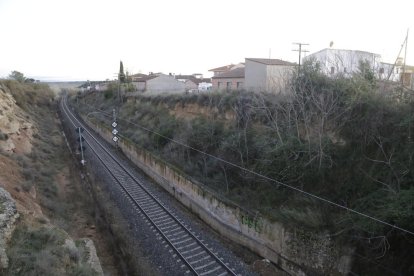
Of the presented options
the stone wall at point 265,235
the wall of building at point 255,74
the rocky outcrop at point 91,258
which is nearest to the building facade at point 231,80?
the wall of building at point 255,74

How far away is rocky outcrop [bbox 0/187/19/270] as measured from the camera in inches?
323

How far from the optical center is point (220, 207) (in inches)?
578

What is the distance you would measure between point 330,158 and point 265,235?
412cm

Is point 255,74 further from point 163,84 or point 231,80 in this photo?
point 163,84

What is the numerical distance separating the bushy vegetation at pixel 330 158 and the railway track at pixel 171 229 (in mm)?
2718

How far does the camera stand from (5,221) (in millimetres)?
9766

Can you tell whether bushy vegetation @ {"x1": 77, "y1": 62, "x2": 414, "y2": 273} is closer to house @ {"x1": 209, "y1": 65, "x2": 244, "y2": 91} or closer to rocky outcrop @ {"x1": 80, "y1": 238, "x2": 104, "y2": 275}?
rocky outcrop @ {"x1": 80, "y1": 238, "x2": 104, "y2": 275}

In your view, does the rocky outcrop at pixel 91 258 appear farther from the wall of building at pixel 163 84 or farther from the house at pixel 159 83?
the wall of building at pixel 163 84

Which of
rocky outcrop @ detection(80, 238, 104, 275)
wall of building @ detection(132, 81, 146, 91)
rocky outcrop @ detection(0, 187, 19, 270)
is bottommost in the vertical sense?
rocky outcrop @ detection(80, 238, 104, 275)

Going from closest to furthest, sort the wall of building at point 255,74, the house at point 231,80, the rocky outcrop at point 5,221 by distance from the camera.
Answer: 1. the rocky outcrop at point 5,221
2. the wall of building at point 255,74
3. the house at point 231,80

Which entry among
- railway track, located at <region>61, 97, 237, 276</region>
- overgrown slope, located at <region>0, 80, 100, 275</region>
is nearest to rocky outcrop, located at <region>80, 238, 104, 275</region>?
overgrown slope, located at <region>0, 80, 100, 275</region>

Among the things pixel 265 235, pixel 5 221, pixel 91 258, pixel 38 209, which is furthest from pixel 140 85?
pixel 5 221

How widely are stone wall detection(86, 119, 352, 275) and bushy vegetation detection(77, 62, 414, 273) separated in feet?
1.55

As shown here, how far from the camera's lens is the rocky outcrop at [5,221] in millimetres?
8207
